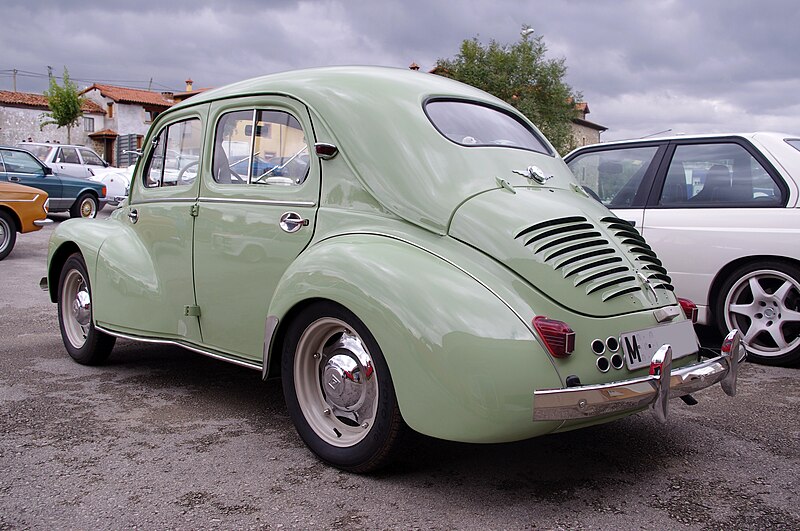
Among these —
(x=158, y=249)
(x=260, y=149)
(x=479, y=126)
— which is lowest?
(x=158, y=249)

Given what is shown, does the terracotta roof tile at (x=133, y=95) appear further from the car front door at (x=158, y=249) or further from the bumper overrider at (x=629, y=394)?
the bumper overrider at (x=629, y=394)

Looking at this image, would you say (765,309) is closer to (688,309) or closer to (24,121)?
(688,309)

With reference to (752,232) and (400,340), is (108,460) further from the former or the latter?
(752,232)

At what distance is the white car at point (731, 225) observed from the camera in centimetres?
530

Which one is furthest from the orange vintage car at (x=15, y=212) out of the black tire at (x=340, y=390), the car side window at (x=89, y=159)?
the car side window at (x=89, y=159)

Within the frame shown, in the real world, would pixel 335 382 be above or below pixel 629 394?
below

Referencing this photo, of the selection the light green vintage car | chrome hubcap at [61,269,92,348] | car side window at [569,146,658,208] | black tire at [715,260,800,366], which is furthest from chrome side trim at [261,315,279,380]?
black tire at [715,260,800,366]

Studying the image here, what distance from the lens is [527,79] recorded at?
43094mm

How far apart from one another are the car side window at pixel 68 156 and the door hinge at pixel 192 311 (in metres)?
17.6

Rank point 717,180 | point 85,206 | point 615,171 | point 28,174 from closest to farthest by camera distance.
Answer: point 717,180 < point 615,171 < point 28,174 < point 85,206

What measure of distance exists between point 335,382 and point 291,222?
85 cm

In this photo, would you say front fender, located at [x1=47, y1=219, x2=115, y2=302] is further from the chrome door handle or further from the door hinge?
the chrome door handle

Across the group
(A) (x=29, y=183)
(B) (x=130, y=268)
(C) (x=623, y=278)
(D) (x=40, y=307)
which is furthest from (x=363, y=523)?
(A) (x=29, y=183)

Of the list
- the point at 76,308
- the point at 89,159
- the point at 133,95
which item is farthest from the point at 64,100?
the point at 76,308
